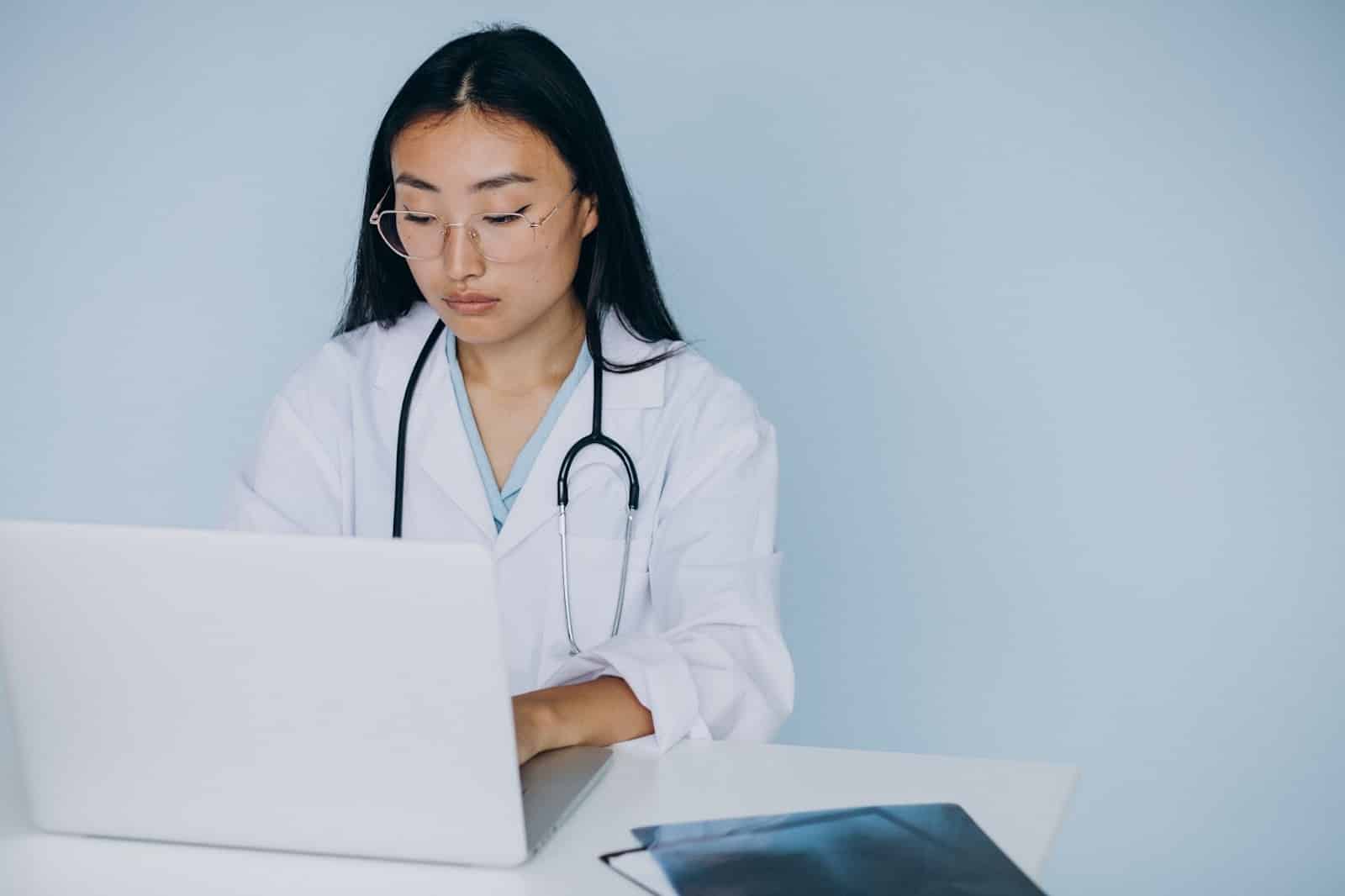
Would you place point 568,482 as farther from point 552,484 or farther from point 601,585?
point 601,585

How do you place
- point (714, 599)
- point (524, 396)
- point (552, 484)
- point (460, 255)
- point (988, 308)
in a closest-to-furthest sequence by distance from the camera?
point (714, 599)
point (460, 255)
point (552, 484)
point (524, 396)
point (988, 308)

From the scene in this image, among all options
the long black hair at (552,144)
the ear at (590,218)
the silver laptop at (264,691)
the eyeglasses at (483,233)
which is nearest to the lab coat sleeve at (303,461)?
the long black hair at (552,144)

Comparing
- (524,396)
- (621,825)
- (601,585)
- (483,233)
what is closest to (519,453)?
(524,396)

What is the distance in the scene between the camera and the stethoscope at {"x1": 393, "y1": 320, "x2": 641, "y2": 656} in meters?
1.80

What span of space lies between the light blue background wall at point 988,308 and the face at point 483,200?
2.26 feet

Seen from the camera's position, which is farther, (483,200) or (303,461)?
(303,461)

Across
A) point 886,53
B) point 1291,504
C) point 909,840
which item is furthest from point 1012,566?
point 909,840

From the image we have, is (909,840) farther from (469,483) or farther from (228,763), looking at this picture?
(469,483)

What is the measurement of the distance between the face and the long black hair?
0.07 ft

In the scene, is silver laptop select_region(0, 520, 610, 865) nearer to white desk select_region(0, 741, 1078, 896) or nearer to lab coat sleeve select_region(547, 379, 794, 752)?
white desk select_region(0, 741, 1078, 896)

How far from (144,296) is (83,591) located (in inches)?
67.5

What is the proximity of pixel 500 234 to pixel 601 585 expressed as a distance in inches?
17.1

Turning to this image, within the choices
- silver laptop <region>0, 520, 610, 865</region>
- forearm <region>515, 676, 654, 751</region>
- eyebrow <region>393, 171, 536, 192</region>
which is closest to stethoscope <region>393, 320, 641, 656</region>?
eyebrow <region>393, 171, 536, 192</region>

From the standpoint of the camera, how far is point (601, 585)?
6.11 ft
